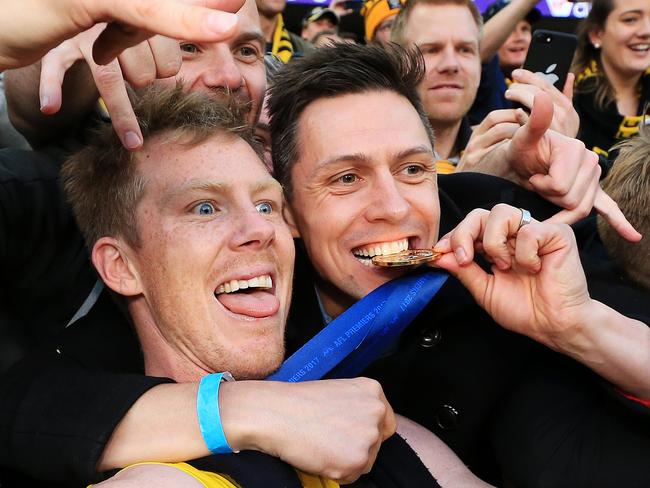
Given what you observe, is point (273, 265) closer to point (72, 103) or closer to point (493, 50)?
point (72, 103)

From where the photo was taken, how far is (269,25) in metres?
5.17

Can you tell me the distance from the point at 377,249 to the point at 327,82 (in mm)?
592

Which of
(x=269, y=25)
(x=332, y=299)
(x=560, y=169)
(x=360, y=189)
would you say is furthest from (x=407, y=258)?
(x=269, y=25)

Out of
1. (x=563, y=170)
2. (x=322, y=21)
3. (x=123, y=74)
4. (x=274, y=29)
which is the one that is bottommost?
(x=322, y=21)

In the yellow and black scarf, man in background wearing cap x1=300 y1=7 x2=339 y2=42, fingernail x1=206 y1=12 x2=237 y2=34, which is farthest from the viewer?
man in background wearing cap x1=300 y1=7 x2=339 y2=42

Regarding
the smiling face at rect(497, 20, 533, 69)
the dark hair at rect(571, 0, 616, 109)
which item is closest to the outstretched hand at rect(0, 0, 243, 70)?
the dark hair at rect(571, 0, 616, 109)

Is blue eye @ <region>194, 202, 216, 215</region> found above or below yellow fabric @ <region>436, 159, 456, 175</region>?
above

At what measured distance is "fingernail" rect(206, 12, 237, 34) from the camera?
125cm

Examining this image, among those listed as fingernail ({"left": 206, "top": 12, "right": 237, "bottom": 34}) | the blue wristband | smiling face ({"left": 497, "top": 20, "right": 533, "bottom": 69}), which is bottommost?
smiling face ({"left": 497, "top": 20, "right": 533, "bottom": 69})

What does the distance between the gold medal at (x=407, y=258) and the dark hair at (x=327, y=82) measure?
1.59 feet

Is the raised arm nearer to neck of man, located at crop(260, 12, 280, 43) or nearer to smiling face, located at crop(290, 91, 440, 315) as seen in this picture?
smiling face, located at crop(290, 91, 440, 315)

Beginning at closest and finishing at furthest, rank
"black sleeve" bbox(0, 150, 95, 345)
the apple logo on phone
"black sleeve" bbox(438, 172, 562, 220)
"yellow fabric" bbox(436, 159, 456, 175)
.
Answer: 1. "black sleeve" bbox(0, 150, 95, 345)
2. "black sleeve" bbox(438, 172, 562, 220)
3. the apple logo on phone
4. "yellow fabric" bbox(436, 159, 456, 175)

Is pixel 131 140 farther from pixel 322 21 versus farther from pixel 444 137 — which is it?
pixel 322 21

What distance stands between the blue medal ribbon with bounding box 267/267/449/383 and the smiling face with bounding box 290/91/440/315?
0.19 metres
